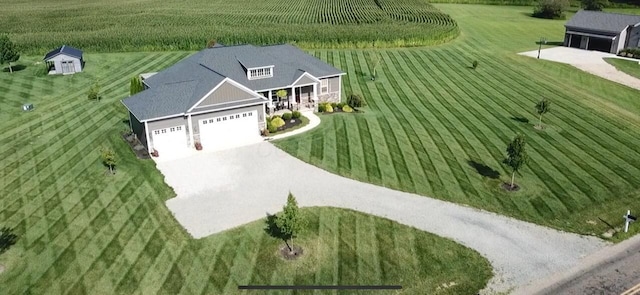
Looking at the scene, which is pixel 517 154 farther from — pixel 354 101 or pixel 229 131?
pixel 229 131

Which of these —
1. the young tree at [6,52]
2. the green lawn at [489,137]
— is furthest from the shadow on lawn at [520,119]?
the young tree at [6,52]

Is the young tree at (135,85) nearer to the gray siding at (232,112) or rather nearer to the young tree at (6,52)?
the gray siding at (232,112)

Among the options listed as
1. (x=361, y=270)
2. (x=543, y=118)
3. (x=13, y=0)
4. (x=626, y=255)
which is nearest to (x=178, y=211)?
(x=361, y=270)

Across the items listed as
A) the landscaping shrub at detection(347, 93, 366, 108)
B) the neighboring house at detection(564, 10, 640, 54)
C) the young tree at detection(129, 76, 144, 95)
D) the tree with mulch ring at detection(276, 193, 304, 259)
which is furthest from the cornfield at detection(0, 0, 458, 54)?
the tree with mulch ring at detection(276, 193, 304, 259)

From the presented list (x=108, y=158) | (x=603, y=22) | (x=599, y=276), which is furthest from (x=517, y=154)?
(x=603, y=22)

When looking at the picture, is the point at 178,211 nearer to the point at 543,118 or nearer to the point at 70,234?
the point at 70,234

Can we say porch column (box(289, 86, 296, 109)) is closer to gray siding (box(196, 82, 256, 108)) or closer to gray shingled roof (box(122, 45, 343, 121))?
gray shingled roof (box(122, 45, 343, 121))
